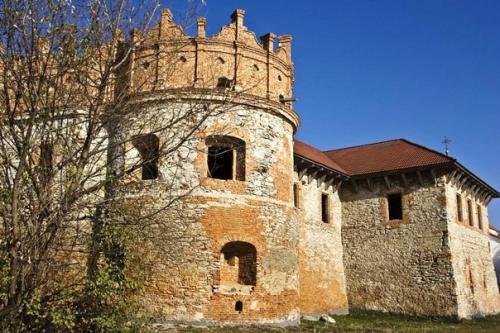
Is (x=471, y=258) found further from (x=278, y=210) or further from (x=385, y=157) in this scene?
(x=278, y=210)

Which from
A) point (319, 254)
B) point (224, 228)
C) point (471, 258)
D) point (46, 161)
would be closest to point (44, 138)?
point (46, 161)

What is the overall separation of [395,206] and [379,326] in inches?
235

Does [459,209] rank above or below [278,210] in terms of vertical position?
above

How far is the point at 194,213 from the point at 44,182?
7.34 metres

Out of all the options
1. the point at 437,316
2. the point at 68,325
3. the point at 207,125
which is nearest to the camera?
the point at 68,325

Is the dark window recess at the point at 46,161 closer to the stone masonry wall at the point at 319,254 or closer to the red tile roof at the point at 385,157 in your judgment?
the stone masonry wall at the point at 319,254

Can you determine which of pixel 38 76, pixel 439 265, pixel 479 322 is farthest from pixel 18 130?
pixel 479 322

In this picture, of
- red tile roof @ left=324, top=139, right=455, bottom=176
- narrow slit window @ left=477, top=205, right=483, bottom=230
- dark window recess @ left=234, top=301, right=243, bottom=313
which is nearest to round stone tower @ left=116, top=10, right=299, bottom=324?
dark window recess @ left=234, top=301, right=243, bottom=313

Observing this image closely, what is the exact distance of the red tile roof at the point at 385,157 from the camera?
808 inches

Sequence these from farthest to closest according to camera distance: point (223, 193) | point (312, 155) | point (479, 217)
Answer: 1. point (479, 217)
2. point (312, 155)
3. point (223, 193)

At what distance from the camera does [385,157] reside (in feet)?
72.7

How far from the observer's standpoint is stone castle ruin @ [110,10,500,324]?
13.4 m

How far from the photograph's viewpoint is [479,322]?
61.9 feet

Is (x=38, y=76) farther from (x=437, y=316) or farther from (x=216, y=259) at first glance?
(x=437, y=316)
